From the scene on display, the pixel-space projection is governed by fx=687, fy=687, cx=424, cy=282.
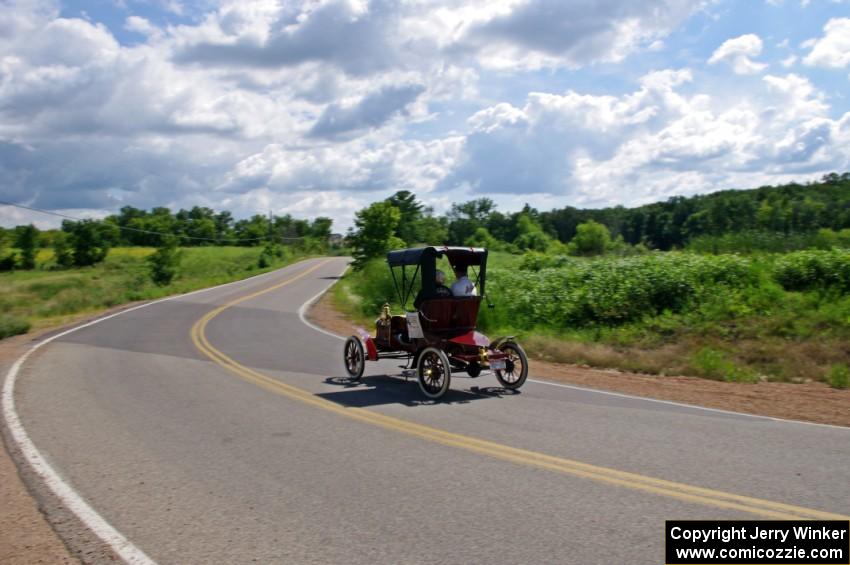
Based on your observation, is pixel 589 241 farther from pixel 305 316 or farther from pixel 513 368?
pixel 513 368

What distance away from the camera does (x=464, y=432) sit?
27.0 ft

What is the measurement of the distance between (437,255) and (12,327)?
19.2 meters

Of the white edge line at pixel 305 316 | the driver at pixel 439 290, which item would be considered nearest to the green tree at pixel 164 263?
the white edge line at pixel 305 316

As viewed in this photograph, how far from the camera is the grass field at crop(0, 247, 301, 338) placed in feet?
114

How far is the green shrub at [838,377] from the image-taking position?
40.1 ft

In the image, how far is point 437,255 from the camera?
11.6 m

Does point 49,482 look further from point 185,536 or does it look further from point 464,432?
point 464,432

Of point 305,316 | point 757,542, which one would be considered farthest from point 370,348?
point 305,316

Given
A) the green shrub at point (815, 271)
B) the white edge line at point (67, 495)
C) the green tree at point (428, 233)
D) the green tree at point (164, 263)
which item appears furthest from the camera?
the green tree at point (164, 263)

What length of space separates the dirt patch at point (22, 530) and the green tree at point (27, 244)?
102 m

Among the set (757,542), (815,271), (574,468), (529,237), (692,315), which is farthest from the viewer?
(529,237)

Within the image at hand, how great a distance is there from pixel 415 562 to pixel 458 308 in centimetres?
706

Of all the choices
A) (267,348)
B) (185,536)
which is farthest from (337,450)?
(267,348)

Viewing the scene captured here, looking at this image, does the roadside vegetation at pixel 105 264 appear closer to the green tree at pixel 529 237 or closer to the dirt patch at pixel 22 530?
the dirt patch at pixel 22 530
